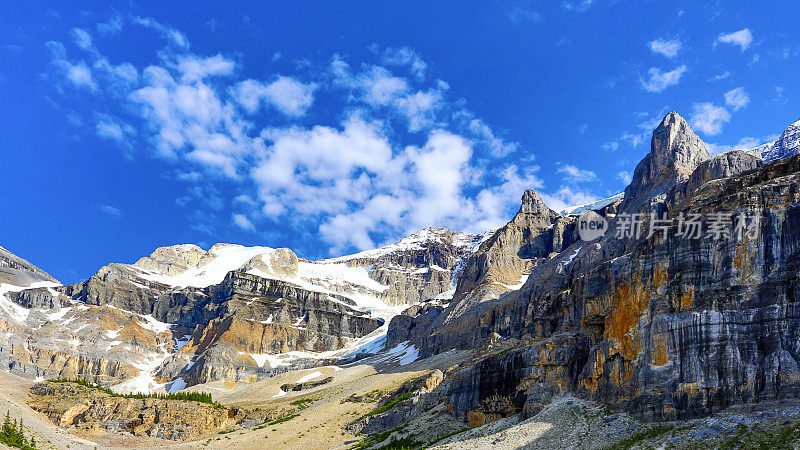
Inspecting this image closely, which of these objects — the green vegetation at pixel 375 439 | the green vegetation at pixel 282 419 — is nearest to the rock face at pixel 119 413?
the green vegetation at pixel 282 419

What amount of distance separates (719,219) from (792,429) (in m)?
18.5

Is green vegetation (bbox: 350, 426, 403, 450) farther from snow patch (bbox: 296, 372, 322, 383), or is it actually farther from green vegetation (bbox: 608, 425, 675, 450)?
snow patch (bbox: 296, 372, 322, 383)

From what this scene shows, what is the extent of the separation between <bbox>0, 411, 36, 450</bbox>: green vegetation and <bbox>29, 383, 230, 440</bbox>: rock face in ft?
63.9

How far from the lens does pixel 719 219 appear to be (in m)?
49.0

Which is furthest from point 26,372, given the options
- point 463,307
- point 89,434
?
point 463,307

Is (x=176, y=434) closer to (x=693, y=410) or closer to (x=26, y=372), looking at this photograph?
(x=693, y=410)

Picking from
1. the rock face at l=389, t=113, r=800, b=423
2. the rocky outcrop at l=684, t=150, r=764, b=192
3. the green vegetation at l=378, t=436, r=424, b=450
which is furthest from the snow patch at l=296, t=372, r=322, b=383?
the rock face at l=389, t=113, r=800, b=423

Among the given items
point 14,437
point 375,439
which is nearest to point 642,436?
point 375,439

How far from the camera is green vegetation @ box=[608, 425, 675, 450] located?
142 ft

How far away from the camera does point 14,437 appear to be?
66938mm

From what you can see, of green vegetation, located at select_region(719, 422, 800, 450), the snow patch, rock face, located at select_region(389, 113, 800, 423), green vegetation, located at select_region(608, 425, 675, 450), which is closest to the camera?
green vegetation, located at select_region(719, 422, 800, 450)

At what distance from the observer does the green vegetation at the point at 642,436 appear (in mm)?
43156

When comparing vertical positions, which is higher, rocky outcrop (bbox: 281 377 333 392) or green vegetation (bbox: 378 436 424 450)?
green vegetation (bbox: 378 436 424 450)

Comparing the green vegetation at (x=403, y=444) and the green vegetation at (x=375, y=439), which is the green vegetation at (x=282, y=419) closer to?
the green vegetation at (x=375, y=439)
